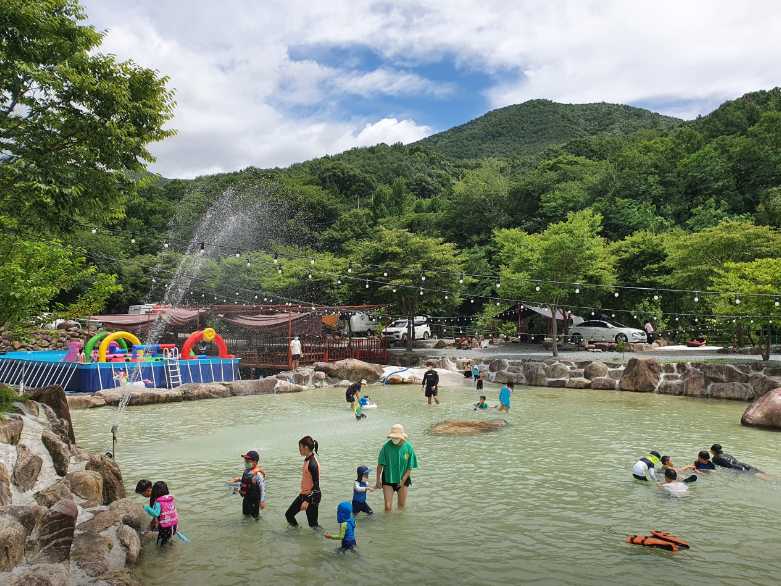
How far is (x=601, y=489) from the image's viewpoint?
10.5 metres

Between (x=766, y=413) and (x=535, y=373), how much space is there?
39.3 ft

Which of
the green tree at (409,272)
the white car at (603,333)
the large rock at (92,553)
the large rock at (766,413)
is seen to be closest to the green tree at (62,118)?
the large rock at (92,553)

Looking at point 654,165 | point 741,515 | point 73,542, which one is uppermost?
point 654,165

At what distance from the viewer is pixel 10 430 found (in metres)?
9.21

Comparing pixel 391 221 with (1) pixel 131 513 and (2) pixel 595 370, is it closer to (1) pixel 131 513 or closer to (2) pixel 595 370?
(2) pixel 595 370

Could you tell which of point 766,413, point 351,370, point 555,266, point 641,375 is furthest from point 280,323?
point 766,413

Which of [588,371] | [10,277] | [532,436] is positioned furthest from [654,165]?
[10,277]

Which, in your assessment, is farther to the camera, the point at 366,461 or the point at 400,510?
the point at 366,461

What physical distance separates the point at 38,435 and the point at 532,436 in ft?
37.1

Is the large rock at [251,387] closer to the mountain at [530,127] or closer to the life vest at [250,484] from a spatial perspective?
the life vest at [250,484]

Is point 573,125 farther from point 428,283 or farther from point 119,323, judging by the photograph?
point 119,323

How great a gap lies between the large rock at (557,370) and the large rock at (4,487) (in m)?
23.0

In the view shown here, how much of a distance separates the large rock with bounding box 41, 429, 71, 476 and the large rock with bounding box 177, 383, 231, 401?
1288 cm

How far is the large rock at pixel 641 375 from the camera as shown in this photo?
2447cm
